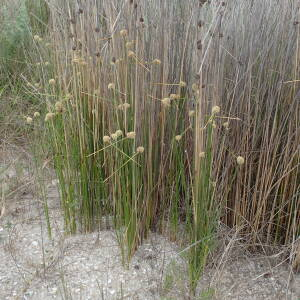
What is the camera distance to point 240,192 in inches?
69.6

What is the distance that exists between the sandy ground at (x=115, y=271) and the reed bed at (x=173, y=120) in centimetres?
7

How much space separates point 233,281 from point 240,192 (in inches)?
12.9

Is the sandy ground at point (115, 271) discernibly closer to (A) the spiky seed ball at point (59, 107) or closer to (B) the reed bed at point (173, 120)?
(B) the reed bed at point (173, 120)

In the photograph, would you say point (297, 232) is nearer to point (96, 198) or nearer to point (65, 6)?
point (96, 198)

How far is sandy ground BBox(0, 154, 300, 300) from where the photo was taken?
1.62 m

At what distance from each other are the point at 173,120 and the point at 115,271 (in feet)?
1.98

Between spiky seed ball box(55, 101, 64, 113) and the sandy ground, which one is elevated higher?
spiky seed ball box(55, 101, 64, 113)

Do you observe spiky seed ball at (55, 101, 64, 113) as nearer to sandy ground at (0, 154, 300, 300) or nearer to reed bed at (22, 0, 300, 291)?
reed bed at (22, 0, 300, 291)

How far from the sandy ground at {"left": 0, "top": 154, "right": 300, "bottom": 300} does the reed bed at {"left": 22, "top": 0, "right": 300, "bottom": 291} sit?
7 cm

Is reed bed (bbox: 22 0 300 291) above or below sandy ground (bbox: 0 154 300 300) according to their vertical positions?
above

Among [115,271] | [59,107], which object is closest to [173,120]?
[59,107]

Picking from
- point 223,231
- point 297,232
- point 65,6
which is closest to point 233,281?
point 223,231

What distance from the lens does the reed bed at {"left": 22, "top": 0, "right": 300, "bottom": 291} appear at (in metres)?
1.63

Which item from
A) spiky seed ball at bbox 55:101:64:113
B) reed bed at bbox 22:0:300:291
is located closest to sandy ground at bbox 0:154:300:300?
reed bed at bbox 22:0:300:291
